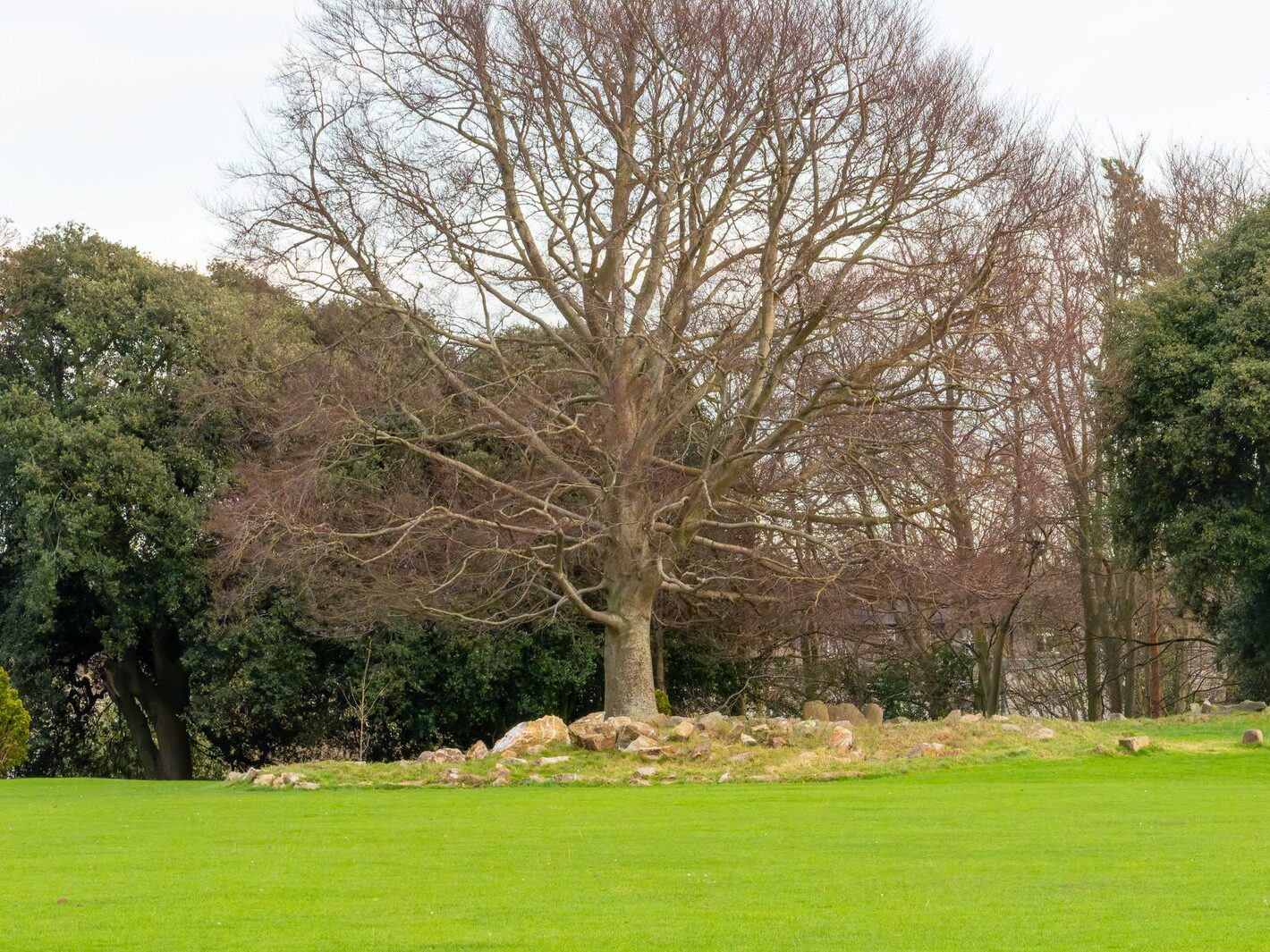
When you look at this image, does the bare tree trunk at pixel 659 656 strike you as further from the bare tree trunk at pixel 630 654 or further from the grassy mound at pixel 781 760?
the grassy mound at pixel 781 760

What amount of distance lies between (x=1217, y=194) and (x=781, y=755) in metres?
22.9

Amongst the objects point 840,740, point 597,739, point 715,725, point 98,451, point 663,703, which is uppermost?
point 98,451

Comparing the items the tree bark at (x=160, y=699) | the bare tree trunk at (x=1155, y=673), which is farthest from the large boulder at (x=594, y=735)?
the bare tree trunk at (x=1155, y=673)

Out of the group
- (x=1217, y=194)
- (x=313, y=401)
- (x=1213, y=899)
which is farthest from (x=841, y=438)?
(x=1217, y=194)

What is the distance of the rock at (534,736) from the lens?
2169cm

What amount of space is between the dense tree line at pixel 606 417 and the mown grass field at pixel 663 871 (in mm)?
7433

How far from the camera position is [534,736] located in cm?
2202

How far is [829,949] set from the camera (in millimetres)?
7102

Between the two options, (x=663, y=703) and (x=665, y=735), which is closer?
(x=665, y=735)

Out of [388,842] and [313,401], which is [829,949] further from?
[313,401]

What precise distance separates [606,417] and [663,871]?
13533 mm

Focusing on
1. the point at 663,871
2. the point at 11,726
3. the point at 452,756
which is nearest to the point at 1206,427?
the point at 452,756

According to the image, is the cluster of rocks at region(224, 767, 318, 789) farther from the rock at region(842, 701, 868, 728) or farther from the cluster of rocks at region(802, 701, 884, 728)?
the rock at region(842, 701, 868, 728)

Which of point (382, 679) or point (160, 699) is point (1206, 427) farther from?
point (160, 699)
